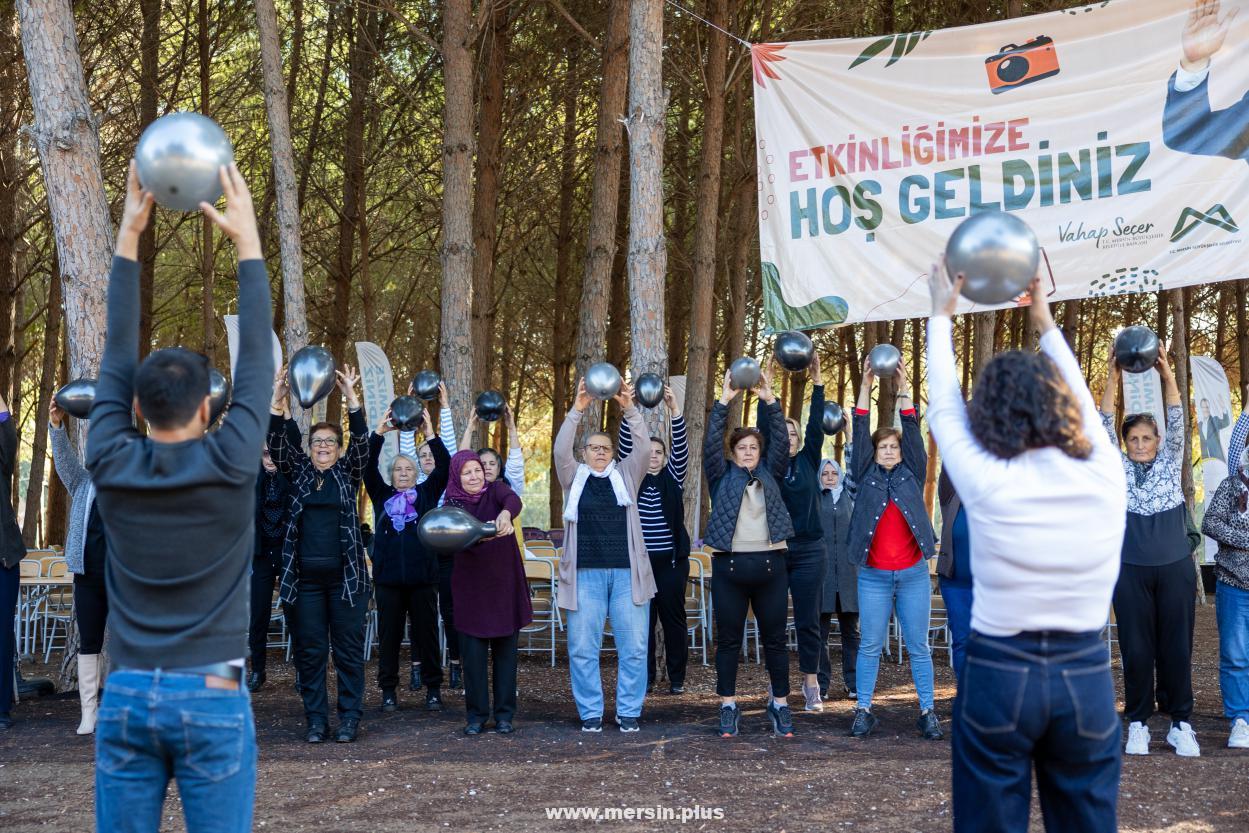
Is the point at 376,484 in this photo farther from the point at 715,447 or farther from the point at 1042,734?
the point at 1042,734

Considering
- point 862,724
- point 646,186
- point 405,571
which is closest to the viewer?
point 862,724

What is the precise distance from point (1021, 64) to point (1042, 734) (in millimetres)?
7317

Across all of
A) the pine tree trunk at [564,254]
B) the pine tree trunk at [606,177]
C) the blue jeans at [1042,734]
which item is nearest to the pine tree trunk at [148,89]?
the pine tree trunk at [606,177]

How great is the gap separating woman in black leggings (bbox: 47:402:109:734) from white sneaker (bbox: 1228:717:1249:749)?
6.57 m

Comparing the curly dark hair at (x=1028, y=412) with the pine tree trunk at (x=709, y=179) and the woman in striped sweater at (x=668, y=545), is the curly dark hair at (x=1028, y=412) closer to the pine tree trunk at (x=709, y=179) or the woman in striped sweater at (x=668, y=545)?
the woman in striped sweater at (x=668, y=545)

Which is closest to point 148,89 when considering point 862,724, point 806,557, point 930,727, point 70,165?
point 70,165

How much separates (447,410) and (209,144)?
5.76 metres

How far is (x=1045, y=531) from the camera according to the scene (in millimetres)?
2908

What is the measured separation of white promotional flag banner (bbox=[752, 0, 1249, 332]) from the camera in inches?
333

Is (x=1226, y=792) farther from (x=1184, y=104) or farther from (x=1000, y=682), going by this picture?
(x=1184, y=104)

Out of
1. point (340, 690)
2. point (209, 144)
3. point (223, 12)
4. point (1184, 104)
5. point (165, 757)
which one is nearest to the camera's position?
point (165, 757)

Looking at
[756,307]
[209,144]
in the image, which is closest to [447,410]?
[209,144]

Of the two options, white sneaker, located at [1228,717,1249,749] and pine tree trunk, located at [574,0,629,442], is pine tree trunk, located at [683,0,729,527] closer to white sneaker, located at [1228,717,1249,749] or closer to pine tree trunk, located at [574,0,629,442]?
pine tree trunk, located at [574,0,629,442]

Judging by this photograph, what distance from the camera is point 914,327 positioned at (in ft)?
72.7
